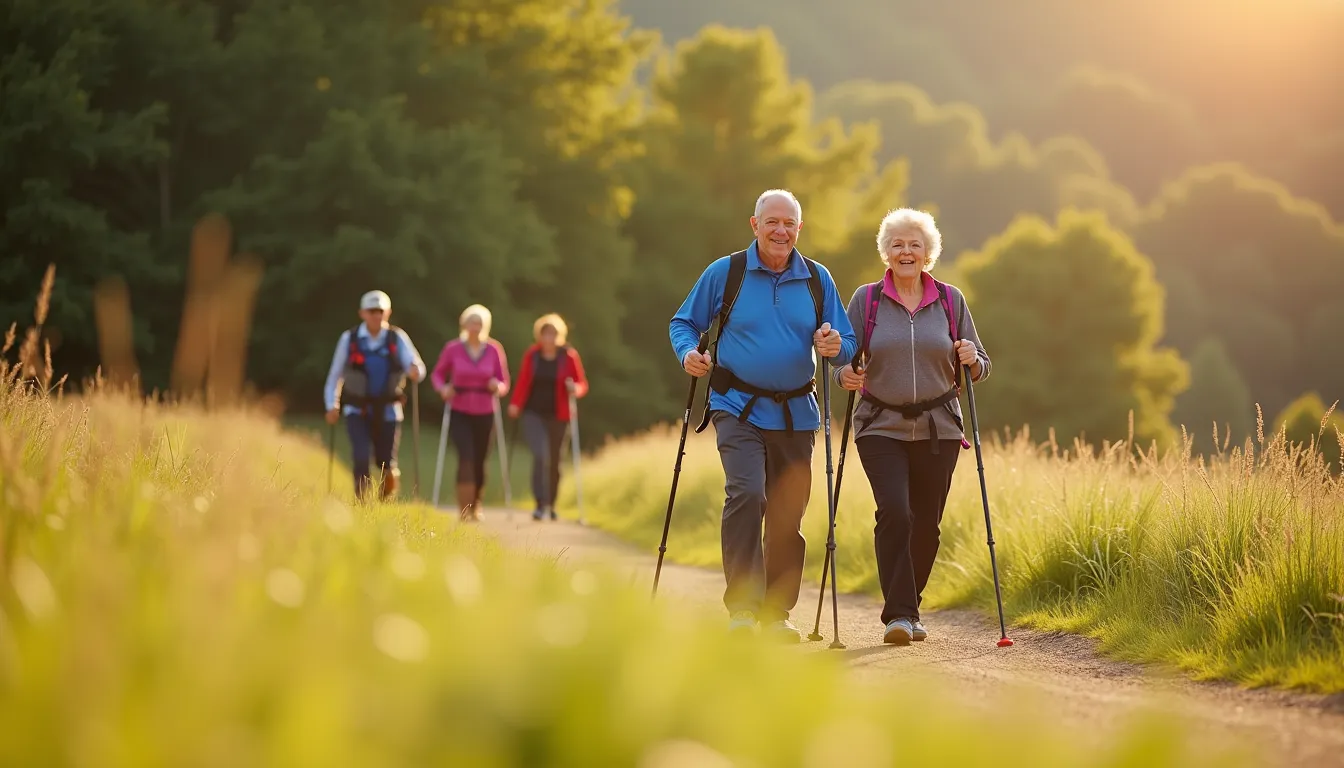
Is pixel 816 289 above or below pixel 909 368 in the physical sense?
above

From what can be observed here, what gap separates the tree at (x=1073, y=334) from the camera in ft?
140

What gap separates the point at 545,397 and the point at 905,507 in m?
9.43

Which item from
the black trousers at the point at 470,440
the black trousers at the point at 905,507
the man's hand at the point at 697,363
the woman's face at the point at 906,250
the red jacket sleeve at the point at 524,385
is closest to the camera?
the man's hand at the point at 697,363

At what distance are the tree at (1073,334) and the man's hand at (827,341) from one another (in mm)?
35883

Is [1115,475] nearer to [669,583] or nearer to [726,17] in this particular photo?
[669,583]

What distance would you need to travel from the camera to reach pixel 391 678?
2.92m

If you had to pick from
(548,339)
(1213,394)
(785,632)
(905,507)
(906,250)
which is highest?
(1213,394)

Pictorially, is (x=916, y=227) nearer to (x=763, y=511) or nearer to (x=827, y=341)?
(x=827, y=341)

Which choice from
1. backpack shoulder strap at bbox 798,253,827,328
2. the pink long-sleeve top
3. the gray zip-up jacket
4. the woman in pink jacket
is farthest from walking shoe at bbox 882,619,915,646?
the pink long-sleeve top

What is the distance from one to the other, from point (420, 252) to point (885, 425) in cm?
2623

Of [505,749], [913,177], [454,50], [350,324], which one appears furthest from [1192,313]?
[505,749]

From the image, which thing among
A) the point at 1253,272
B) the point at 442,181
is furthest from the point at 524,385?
the point at 1253,272

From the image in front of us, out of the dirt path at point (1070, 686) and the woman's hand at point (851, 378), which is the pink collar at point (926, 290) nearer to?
the woman's hand at point (851, 378)

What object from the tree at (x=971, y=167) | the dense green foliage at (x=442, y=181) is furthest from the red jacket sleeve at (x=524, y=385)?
the tree at (x=971, y=167)
